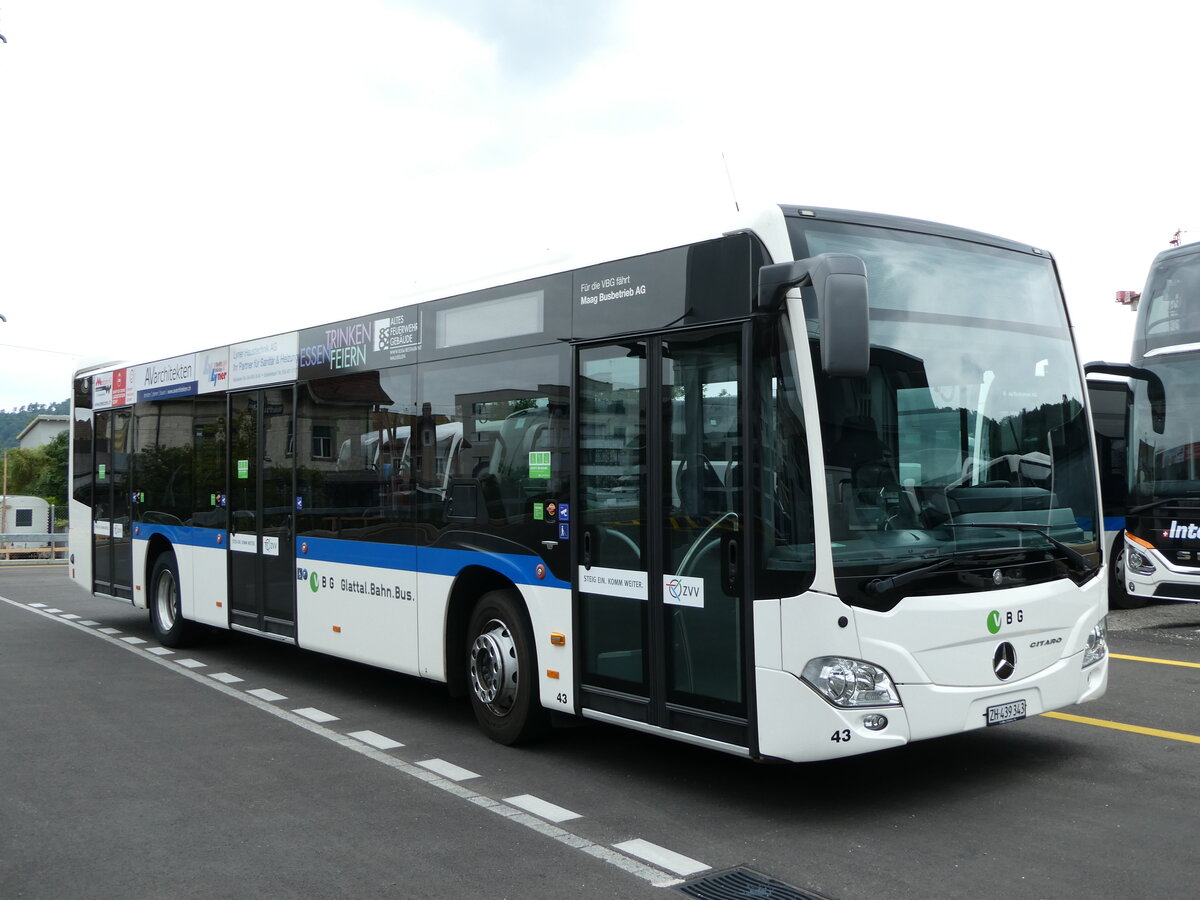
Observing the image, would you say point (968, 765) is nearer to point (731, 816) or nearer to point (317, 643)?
point (731, 816)

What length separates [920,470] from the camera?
5.59 m

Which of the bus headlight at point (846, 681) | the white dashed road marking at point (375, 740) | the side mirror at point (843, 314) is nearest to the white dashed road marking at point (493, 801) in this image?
the white dashed road marking at point (375, 740)

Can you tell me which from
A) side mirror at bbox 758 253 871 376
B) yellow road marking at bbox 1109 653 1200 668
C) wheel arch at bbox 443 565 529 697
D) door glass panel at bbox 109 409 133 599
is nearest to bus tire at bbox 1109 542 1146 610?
yellow road marking at bbox 1109 653 1200 668

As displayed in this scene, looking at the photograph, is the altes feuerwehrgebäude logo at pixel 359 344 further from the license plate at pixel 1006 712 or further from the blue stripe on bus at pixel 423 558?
the license plate at pixel 1006 712

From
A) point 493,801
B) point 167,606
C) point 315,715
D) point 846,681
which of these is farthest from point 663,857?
point 167,606

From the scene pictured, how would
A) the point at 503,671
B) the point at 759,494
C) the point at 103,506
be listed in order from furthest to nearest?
the point at 103,506, the point at 503,671, the point at 759,494

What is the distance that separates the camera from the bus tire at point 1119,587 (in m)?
14.9

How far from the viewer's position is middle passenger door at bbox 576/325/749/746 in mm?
5703

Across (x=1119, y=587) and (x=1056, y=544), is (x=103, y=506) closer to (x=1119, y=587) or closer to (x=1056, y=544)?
(x=1056, y=544)

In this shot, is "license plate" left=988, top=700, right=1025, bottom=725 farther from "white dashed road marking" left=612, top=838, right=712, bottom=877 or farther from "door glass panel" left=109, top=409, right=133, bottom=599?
"door glass panel" left=109, top=409, right=133, bottom=599

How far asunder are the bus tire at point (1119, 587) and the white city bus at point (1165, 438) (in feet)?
7.62

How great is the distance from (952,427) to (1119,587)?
35.8 ft

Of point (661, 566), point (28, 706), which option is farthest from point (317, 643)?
point (661, 566)

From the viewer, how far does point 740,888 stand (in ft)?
15.5
